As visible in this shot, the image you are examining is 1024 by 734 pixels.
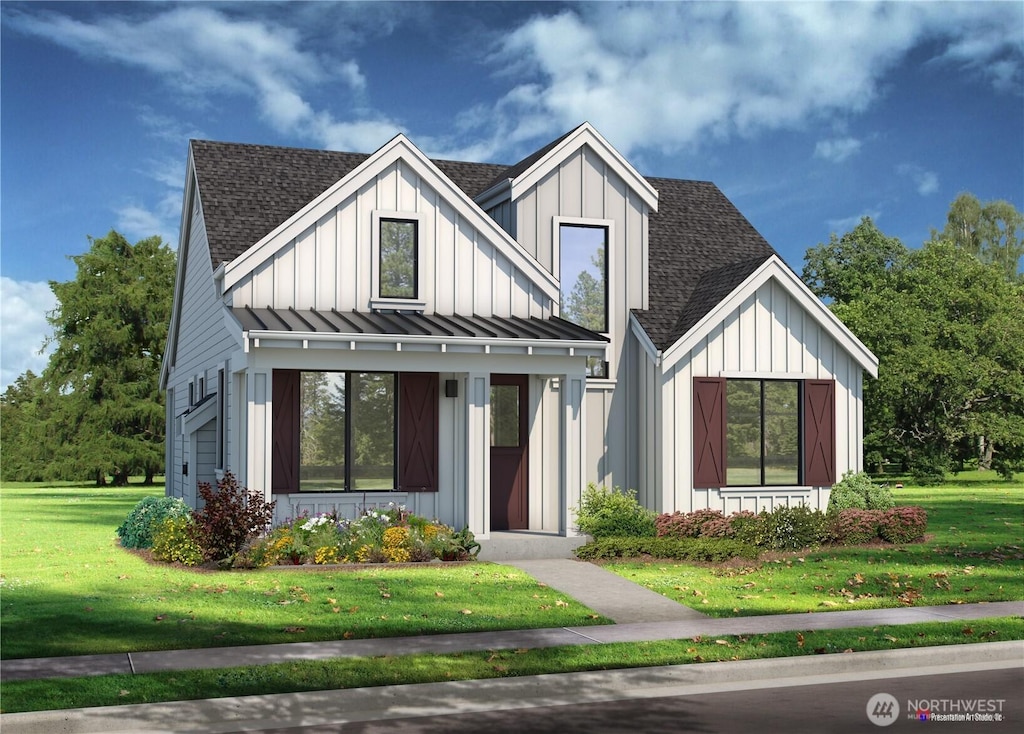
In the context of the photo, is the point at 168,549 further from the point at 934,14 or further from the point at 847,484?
the point at 934,14

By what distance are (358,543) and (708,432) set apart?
25.0 ft

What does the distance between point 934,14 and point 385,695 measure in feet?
230

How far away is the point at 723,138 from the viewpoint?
79.6m

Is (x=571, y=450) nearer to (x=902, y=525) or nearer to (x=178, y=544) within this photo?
(x=902, y=525)

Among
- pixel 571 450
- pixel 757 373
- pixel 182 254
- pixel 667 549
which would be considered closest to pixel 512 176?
pixel 571 450

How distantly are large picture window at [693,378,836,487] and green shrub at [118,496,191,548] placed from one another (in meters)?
9.60

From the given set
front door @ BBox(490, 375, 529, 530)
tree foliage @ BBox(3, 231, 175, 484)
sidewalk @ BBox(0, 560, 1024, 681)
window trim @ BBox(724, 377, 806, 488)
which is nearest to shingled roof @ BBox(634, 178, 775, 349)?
window trim @ BBox(724, 377, 806, 488)

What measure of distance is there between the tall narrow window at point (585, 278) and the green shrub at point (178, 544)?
28.5ft

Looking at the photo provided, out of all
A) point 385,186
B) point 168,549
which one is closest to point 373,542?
point 168,549

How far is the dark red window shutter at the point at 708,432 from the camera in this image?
2136cm

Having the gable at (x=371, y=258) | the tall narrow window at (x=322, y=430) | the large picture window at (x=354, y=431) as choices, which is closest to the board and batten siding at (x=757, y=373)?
the gable at (x=371, y=258)

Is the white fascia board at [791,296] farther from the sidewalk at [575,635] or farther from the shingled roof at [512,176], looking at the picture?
the sidewalk at [575,635]

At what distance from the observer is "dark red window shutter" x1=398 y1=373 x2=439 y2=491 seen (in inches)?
782
